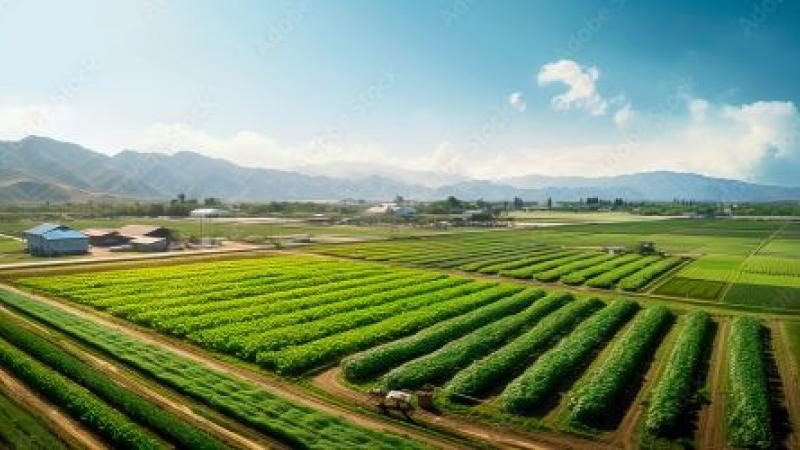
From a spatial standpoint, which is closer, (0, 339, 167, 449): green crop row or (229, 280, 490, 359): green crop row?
(0, 339, 167, 449): green crop row

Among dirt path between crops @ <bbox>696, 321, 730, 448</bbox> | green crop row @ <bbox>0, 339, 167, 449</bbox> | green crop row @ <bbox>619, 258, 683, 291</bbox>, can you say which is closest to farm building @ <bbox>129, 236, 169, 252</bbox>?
green crop row @ <bbox>0, 339, 167, 449</bbox>

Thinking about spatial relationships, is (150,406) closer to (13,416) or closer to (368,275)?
(13,416)

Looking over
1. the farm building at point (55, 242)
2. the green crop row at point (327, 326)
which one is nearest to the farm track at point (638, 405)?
the green crop row at point (327, 326)

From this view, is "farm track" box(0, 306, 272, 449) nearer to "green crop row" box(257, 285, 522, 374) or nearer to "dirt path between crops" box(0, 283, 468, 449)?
"dirt path between crops" box(0, 283, 468, 449)

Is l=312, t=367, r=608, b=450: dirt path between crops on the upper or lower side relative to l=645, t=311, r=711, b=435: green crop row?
lower

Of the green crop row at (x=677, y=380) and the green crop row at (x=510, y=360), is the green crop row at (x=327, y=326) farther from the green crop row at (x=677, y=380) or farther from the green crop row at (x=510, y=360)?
the green crop row at (x=677, y=380)

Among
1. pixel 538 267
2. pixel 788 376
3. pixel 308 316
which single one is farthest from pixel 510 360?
pixel 538 267

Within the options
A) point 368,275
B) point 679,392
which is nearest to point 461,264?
point 368,275
